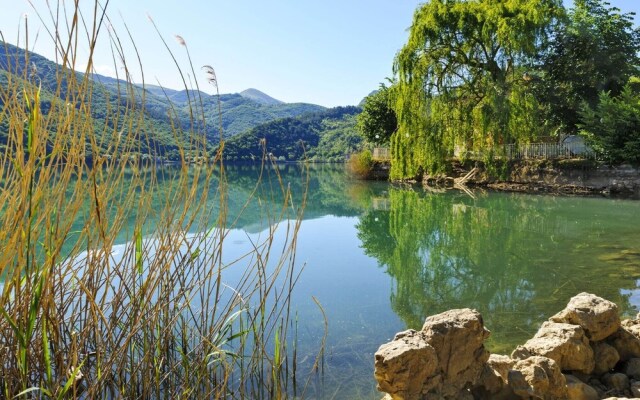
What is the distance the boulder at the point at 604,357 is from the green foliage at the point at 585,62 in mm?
14930

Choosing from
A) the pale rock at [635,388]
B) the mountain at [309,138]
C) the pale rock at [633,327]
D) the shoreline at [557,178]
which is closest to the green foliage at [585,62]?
the shoreline at [557,178]

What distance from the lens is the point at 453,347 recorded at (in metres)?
2.42

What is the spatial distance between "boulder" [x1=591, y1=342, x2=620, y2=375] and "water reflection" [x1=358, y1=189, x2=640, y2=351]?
2.15 ft

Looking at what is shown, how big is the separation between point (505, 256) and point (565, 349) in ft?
14.2

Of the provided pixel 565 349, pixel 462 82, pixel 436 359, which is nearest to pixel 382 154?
pixel 462 82

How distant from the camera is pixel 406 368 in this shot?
2.19 meters

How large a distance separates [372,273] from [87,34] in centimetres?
510

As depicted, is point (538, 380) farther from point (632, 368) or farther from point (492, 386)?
point (632, 368)

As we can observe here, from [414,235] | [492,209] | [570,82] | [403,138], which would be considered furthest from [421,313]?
[570,82]

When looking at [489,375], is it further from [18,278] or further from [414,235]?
[414,235]

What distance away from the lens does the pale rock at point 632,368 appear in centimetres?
284

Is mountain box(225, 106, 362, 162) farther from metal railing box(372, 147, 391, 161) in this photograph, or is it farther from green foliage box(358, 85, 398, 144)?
metal railing box(372, 147, 391, 161)

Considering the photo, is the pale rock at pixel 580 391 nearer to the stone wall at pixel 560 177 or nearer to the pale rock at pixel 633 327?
the pale rock at pixel 633 327

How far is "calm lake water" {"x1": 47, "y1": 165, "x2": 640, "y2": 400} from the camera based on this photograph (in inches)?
148
